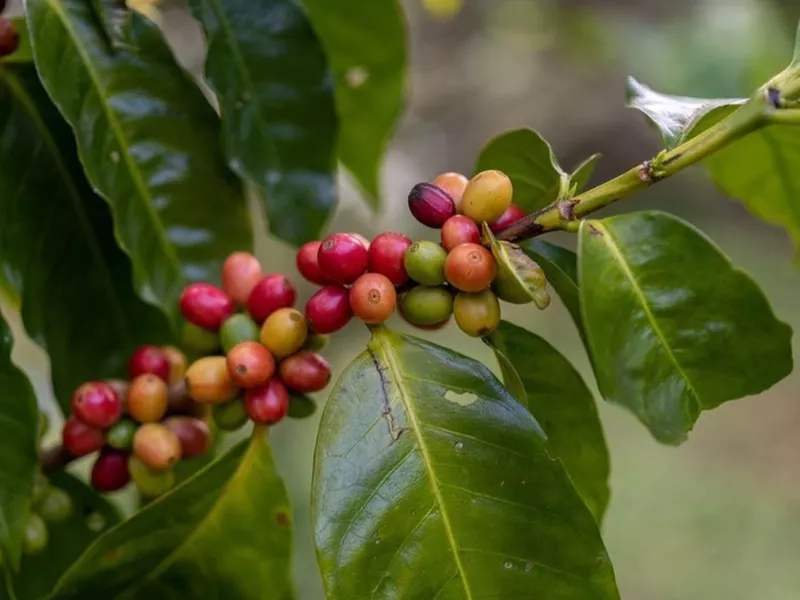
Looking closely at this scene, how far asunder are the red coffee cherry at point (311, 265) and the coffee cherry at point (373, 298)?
60mm

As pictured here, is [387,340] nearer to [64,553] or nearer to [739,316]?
[739,316]

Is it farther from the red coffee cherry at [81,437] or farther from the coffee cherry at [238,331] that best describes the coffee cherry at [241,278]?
the red coffee cherry at [81,437]

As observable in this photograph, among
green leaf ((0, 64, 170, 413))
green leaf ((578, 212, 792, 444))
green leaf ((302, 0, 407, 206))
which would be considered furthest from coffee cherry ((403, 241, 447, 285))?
green leaf ((302, 0, 407, 206))

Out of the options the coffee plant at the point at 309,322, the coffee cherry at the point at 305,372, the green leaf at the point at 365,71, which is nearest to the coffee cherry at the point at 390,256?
the coffee plant at the point at 309,322

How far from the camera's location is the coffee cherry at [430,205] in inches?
24.5

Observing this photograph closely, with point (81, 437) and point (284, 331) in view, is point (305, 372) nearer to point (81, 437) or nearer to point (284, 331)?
point (284, 331)

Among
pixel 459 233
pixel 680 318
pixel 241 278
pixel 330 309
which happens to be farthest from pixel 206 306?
pixel 680 318

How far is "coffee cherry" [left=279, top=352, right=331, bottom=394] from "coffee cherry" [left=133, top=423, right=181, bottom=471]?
0.12m

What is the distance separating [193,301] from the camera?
0.71 meters

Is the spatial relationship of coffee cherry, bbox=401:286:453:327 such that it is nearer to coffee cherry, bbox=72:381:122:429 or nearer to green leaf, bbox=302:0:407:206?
coffee cherry, bbox=72:381:122:429

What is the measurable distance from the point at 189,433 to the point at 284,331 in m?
0.17

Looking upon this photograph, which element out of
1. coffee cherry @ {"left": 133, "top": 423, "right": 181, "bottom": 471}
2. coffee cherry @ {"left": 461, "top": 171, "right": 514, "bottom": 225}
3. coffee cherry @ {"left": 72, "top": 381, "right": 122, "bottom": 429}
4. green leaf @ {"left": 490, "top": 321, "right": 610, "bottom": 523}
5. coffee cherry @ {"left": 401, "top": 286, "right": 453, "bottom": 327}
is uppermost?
coffee cherry @ {"left": 461, "top": 171, "right": 514, "bottom": 225}

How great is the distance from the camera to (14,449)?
66cm

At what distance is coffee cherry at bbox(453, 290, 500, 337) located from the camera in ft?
1.93
